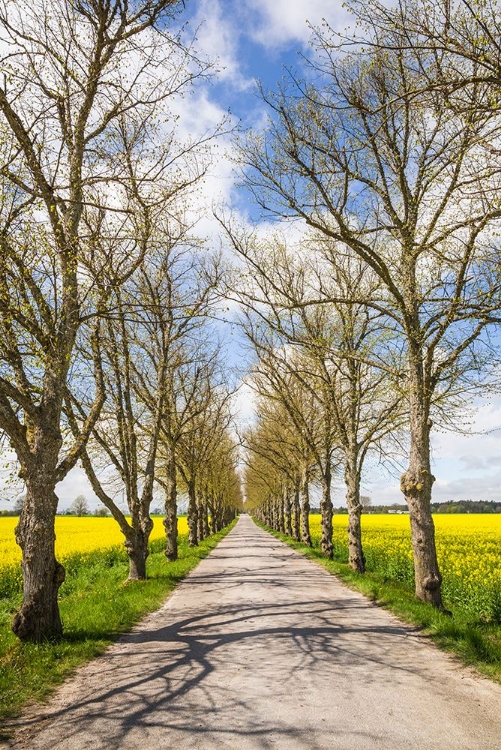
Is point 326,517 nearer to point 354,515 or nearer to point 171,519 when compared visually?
point 354,515

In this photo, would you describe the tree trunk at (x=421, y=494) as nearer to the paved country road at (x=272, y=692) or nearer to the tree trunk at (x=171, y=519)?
the paved country road at (x=272, y=692)

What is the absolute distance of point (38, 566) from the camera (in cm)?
774

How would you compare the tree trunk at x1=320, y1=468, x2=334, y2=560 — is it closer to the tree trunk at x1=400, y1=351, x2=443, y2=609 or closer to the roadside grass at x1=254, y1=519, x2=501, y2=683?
the roadside grass at x1=254, y1=519, x2=501, y2=683

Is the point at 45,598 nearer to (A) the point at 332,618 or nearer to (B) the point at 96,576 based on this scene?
(A) the point at 332,618

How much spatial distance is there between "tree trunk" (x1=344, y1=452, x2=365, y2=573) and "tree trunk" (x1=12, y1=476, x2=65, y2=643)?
10.7m

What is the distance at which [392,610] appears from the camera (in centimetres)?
953

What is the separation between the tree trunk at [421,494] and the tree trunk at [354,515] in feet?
21.4

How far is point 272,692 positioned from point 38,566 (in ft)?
13.7

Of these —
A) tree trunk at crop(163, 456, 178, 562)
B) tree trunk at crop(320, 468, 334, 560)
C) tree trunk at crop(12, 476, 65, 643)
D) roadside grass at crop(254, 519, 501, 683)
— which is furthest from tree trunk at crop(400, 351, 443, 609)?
tree trunk at crop(163, 456, 178, 562)

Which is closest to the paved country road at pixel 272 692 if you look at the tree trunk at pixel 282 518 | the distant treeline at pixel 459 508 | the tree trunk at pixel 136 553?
the tree trunk at pixel 136 553

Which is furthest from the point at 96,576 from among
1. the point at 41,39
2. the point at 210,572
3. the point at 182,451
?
the point at 41,39

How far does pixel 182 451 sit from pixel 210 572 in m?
11.0

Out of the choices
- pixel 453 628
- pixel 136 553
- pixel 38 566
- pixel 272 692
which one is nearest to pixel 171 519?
pixel 136 553

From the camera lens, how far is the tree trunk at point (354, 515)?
16.5 metres
